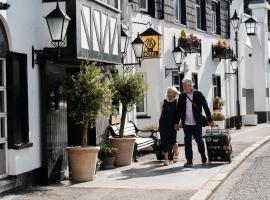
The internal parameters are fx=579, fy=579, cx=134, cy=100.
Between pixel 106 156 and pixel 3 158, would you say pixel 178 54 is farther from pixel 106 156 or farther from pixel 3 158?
pixel 3 158

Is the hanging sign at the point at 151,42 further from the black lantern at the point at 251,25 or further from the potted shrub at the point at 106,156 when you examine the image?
the black lantern at the point at 251,25

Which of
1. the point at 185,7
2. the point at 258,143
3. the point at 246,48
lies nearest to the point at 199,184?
the point at 258,143

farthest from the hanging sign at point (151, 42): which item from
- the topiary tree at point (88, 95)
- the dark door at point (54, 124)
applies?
the topiary tree at point (88, 95)

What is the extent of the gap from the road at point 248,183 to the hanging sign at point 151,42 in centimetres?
399

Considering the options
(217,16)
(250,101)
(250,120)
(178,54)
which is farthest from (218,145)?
(250,101)

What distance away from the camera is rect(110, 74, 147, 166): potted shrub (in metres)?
12.4

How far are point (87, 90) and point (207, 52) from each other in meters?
13.7

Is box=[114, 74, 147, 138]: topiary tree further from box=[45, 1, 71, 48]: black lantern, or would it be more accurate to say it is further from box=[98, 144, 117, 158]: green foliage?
box=[45, 1, 71, 48]: black lantern

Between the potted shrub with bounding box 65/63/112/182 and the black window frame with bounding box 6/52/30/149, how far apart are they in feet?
3.01

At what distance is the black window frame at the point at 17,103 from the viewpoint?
9.24 m

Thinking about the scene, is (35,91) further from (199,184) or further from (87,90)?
(199,184)

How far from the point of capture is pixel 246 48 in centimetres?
3109

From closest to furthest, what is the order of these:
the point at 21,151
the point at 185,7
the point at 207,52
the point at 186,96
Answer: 1. the point at 21,151
2. the point at 186,96
3. the point at 185,7
4. the point at 207,52

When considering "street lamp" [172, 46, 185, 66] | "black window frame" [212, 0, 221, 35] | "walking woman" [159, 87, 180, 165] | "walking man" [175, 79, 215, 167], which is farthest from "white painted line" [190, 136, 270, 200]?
"black window frame" [212, 0, 221, 35]
